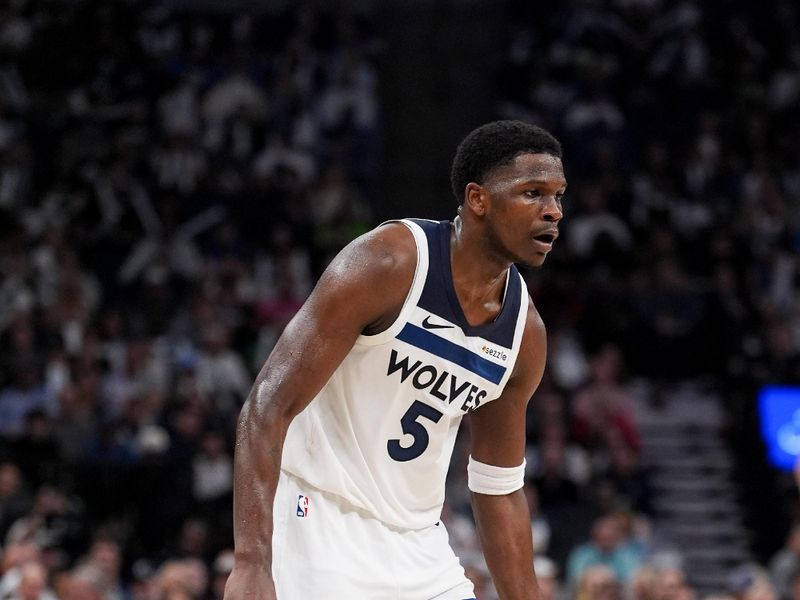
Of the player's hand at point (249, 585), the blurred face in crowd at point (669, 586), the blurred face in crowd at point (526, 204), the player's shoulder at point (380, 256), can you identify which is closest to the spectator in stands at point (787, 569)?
the blurred face in crowd at point (669, 586)

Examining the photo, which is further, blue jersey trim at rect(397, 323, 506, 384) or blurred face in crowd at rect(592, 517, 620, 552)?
blurred face in crowd at rect(592, 517, 620, 552)

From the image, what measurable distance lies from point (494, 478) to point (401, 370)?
2.11 ft

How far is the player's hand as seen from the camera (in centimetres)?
333

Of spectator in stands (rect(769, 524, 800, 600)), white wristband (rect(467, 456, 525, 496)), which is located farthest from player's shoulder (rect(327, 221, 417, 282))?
spectator in stands (rect(769, 524, 800, 600))

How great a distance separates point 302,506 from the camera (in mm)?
3859

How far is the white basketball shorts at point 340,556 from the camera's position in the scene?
378 centimetres

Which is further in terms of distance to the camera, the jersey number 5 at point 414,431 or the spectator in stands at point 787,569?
the spectator in stands at point 787,569

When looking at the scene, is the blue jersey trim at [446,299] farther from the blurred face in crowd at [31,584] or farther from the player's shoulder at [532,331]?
the blurred face in crowd at [31,584]

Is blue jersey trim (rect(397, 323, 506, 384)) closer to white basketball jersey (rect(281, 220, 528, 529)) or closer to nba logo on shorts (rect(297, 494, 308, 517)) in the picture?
white basketball jersey (rect(281, 220, 528, 529))

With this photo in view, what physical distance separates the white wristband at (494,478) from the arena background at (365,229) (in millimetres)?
3794

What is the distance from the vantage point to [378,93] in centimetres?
1538

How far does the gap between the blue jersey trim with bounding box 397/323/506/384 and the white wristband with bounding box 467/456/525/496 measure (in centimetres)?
39

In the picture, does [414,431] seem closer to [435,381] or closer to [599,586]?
[435,381]

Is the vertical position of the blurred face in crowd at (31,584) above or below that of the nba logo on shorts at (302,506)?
below
